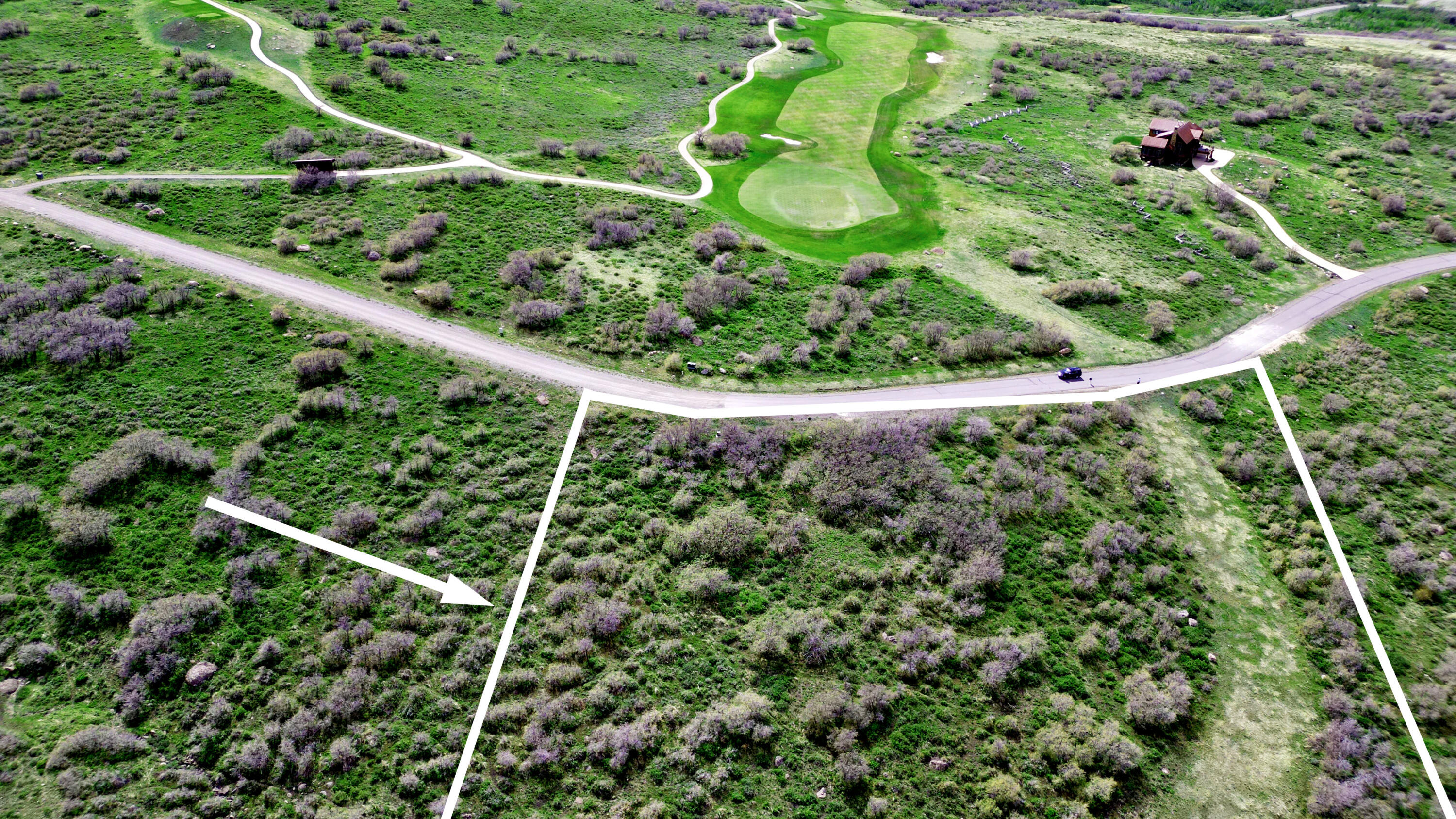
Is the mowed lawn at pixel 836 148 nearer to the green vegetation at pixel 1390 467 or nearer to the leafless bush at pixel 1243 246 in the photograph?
the leafless bush at pixel 1243 246

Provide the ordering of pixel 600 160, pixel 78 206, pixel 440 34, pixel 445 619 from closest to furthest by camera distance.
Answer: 1. pixel 445 619
2. pixel 78 206
3. pixel 600 160
4. pixel 440 34

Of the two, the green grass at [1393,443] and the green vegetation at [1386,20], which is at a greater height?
the green vegetation at [1386,20]

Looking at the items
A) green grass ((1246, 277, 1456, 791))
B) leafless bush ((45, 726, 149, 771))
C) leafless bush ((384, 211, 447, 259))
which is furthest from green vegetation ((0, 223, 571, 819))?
green grass ((1246, 277, 1456, 791))

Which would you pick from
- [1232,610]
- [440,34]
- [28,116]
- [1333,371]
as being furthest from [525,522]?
[440,34]

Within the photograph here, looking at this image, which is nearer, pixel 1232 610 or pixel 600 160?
pixel 1232 610

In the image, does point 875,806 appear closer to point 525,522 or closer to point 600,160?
point 525,522

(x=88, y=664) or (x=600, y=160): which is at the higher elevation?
(x=600, y=160)

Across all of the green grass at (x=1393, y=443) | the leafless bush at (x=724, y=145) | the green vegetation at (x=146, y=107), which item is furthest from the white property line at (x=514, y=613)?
the leafless bush at (x=724, y=145)
